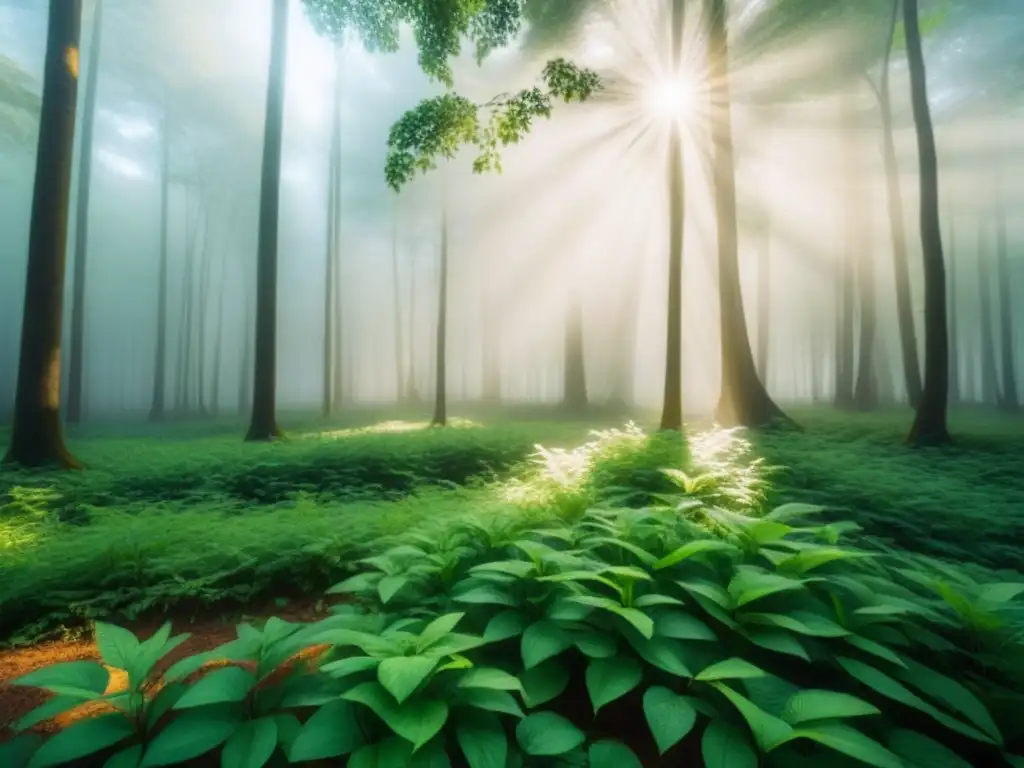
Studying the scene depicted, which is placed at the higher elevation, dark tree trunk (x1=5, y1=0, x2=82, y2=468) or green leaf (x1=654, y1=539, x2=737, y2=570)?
dark tree trunk (x1=5, y1=0, x2=82, y2=468)

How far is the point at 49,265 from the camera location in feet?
27.1

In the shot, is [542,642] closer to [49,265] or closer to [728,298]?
[49,265]

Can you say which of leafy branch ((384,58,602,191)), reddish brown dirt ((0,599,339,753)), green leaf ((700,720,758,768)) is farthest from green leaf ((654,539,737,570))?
leafy branch ((384,58,602,191))

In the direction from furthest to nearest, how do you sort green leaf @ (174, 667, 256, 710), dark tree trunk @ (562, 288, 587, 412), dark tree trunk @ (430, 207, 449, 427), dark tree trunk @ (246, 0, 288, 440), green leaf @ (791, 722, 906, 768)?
dark tree trunk @ (562, 288, 587, 412)
dark tree trunk @ (430, 207, 449, 427)
dark tree trunk @ (246, 0, 288, 440)
green leaf @ (174, 667, 256, 710)
green leaf @ (791, 722, 906, 768)

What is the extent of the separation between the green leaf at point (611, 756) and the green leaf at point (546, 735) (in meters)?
0.05

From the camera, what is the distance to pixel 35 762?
1.51m

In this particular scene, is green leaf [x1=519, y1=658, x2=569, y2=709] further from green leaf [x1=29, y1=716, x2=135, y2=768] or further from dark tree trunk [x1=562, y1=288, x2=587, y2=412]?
dark tree trunk [x1=562, y1=288, x2=587, y2=412]

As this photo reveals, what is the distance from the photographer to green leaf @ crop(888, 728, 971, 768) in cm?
152

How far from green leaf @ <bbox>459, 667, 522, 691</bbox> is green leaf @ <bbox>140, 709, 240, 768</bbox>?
0.82 meters

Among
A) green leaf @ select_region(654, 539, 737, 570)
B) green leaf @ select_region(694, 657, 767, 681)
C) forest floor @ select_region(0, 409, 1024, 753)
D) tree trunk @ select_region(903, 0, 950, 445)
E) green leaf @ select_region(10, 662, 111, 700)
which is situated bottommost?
forest floor @ select_region(0, 409, 1024, 753)

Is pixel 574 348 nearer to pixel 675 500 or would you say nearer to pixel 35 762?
pixel 675 500

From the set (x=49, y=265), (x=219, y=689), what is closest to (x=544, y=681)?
(x=219, y=689)

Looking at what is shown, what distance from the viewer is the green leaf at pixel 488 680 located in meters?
1.62

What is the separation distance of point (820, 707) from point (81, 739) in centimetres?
242
